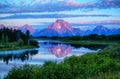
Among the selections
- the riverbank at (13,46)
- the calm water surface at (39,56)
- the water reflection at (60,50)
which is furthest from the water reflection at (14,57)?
the riverbank at (13,46)

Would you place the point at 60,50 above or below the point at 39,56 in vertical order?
below

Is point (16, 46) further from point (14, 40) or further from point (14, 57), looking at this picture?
point (14, 57)

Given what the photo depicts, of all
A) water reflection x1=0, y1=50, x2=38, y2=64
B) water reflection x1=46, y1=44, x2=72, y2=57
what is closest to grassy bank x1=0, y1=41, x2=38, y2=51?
water reflection x1=46, y1=44, x2=72, y2=57

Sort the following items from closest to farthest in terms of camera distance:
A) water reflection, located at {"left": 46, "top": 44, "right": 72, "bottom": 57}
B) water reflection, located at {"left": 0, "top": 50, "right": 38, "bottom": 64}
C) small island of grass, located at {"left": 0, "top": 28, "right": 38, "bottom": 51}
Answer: water reflection, located at {"left": 46, "top": 44, "right": 72, "bottom": 57}
water reflection, located at {"left": 0, "top": 50, "right": 38, "bottom": 64}
small island of grass, located at {"left": 0, "top": 28, "right": 38, "bottom": 51}

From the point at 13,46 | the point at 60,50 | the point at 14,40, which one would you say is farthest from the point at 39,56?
the point at 14,40

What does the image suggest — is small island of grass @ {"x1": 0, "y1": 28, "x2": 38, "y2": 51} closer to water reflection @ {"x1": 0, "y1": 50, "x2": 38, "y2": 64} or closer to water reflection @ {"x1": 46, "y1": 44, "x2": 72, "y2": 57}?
water reflection @ {"x1": 46, "y1": 44, "x2": 72, "y2": 57}

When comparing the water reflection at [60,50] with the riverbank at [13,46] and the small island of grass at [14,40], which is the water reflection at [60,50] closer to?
the riverbank at [13,46]

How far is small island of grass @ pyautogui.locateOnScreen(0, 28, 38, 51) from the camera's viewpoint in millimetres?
37481

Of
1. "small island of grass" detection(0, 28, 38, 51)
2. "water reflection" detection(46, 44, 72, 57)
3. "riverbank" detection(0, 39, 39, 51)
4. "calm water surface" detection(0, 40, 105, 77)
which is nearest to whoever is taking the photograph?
"calm water surface" detection(0, 40, 105, 77)

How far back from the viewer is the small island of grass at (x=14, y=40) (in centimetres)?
3748

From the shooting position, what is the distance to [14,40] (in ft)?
144

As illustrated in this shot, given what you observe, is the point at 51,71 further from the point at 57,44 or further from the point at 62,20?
the point at 57,44

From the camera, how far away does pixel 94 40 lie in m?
28.4

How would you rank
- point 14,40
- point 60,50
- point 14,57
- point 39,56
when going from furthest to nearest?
point 14,40, point 60,50, point 14,57, point 39,56
